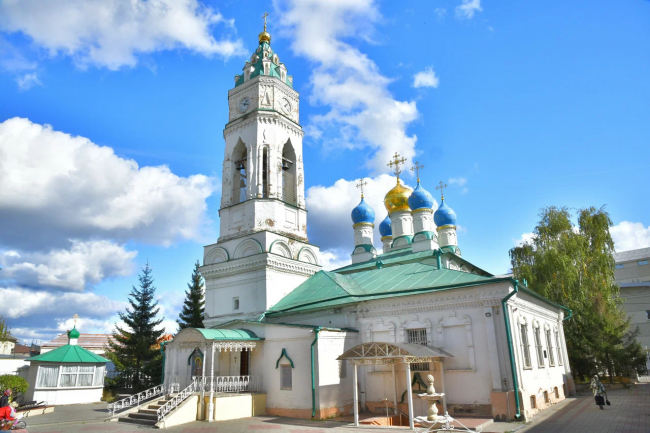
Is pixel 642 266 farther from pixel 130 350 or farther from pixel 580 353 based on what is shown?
pixel 130 350

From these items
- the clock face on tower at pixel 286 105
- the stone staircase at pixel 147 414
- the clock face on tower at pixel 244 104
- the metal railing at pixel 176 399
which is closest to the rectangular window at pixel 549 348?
the metal railing at pixel 176 399

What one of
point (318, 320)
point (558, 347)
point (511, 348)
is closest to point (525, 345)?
point (511, 348)

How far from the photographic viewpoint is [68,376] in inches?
787

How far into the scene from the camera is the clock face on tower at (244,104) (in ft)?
69.7

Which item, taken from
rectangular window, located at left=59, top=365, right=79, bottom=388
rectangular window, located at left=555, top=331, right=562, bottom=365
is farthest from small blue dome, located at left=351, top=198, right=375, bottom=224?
rectangular window, located at left=59, top=365, right=79, bottom=388

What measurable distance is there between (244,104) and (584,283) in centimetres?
2063

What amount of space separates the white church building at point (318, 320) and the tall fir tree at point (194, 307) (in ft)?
31.5

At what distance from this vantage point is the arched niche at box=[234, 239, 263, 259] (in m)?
18.5

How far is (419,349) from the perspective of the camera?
1207 cm

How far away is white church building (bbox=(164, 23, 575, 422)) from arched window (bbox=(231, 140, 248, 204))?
64 millimetres

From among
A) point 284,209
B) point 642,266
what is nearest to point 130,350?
point 284,209

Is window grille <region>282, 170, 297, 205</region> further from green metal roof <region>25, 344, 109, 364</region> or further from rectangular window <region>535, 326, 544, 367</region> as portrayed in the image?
green metal roof <region>25, 344, 109, 364</region>

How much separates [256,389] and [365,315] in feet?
14.2

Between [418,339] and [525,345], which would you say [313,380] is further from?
[525,345]
